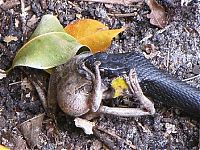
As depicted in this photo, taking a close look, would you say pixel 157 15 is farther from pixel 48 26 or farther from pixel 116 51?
pixel 48 26

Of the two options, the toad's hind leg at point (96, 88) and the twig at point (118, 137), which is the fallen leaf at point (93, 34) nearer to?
the toad's hind leg at point (96, 88)

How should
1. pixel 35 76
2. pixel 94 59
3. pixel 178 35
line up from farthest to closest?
pixel 178 35
pixel 35 76
pixel 94 59

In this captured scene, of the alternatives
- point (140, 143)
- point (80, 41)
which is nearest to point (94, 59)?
point (80, 41)

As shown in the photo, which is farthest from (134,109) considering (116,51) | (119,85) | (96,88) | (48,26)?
(48,26)

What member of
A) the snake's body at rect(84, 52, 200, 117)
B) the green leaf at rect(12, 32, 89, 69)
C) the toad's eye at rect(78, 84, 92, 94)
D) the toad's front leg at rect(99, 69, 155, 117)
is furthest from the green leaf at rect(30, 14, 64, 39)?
the toad's front leg at rect(99, 69, 155, 117)

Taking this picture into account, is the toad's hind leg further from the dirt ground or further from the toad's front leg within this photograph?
the dirt ground

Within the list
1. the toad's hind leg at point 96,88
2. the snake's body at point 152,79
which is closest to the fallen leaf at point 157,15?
the snake's body at point 152,79

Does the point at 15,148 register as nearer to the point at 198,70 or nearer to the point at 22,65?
the point at 22,65
